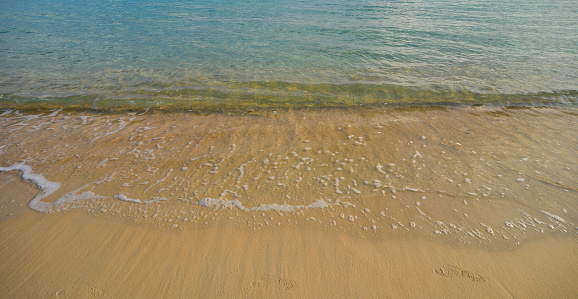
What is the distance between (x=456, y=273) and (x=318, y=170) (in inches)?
88.0

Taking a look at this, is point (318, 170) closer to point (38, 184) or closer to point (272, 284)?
point (272, 284)

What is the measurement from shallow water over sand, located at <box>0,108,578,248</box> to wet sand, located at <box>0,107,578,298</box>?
26 millimetres

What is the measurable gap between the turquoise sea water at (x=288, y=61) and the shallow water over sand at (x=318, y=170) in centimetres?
122

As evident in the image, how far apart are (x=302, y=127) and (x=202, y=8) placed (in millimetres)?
21402

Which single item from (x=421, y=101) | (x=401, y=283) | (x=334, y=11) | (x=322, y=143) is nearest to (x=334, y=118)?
(x=322, y=143)

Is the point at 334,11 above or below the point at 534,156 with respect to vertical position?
above

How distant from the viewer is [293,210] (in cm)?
346

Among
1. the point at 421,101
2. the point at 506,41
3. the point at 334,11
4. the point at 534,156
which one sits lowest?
the point at 534,156

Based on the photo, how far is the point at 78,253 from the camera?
9.55 ft

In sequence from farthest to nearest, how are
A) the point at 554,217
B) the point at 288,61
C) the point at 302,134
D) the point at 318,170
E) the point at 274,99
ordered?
the point at 288,61
the point at 274,99
the point at 302,134
the point at 318,170
the point at 554,217

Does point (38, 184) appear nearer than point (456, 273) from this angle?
No

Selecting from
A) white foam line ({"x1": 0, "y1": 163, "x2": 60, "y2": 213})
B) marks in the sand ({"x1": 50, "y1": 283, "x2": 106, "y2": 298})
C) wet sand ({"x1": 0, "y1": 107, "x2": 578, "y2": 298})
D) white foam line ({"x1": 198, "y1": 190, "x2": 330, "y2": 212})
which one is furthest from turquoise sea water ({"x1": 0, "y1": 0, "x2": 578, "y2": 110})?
marks in the sand ({"x1": 50, "y1": 283, "x2": 106, "y2": 298})

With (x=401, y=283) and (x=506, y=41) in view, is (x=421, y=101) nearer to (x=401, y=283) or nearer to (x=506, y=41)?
(x=401, y=283)

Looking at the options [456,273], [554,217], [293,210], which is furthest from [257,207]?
[554,217]
